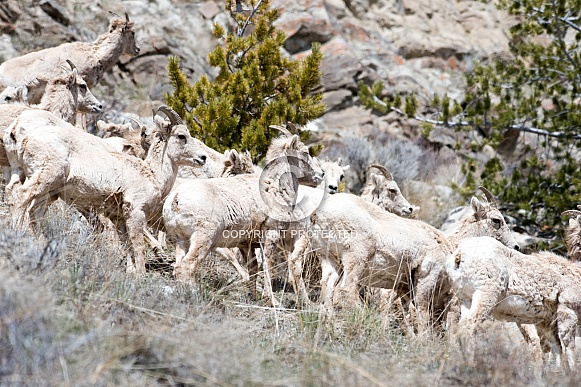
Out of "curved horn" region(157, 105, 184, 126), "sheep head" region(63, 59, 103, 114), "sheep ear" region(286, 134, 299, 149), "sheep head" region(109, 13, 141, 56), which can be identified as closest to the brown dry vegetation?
"curved horn" region(157, 105, 184, 126)

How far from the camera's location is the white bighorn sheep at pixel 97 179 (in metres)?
6.95

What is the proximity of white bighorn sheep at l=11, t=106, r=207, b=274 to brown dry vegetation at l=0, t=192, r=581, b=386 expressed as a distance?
30 cm

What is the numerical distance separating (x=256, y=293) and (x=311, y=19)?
1464 centimetres

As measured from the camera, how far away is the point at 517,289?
721cm

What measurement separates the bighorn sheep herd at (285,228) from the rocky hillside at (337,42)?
6556mm

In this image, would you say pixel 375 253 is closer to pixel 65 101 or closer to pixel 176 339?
pixel 176 339

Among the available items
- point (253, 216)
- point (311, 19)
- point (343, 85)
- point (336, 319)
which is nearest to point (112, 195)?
point (253, 216)

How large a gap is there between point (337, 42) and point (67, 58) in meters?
11.2

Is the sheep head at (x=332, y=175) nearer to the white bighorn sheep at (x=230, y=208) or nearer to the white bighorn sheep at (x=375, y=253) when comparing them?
the white bighorn sheep at (x=230, y=208)

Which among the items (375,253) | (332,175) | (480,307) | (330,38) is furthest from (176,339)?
(330,38)

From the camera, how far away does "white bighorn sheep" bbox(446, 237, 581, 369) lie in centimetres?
698

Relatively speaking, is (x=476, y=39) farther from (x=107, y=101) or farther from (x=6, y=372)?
(x=6, y=372)

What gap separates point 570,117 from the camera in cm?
1302

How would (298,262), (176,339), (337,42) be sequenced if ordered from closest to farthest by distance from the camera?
1. (176,339)
2. (298,262)
3. (337,42)
